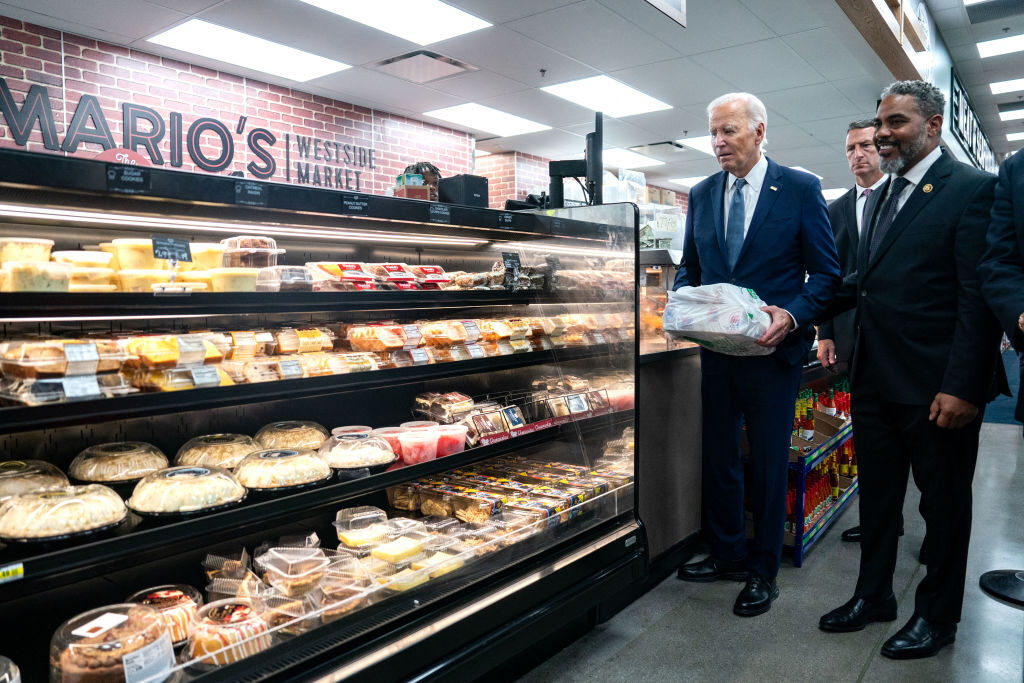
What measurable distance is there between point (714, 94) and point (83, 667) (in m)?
7.51

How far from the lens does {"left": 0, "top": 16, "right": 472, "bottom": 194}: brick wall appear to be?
508cm

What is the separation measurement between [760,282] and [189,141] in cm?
516

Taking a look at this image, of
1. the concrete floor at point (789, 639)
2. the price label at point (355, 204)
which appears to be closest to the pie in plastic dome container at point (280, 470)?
the price label at point (355, 204)

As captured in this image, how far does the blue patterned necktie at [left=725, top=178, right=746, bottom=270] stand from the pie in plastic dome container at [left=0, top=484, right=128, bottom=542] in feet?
7.78

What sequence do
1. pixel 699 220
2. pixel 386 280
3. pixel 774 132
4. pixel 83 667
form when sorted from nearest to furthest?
pixel 83 667 < pixel 386 280 < pixel 699 220 < pixel 774 132

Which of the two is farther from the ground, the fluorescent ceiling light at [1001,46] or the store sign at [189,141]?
the fluorescent ceiling light at [1001,46]

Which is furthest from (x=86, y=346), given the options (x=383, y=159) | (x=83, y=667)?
(x=383, y=159)

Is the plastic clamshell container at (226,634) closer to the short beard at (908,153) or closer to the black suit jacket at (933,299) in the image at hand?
the black suit jacket at (933,299)

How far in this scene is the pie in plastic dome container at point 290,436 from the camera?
2.05 meters

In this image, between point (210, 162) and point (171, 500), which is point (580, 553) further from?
point (210, 162)

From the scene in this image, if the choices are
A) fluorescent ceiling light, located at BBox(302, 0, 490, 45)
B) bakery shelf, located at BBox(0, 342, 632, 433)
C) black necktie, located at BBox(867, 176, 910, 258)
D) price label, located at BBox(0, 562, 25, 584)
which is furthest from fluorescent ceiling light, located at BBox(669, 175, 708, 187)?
price label, located at BBox(0, 562, 25, 584)

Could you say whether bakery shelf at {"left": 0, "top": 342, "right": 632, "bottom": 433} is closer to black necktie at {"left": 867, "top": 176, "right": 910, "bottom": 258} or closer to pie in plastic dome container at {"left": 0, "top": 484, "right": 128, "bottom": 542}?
pie in plastic dome container at {"left": 0, "top": 484, "right": 128, "bottom": 542}

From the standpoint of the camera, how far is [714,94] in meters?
7.34

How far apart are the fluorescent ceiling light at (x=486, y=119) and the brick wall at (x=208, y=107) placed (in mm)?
351
